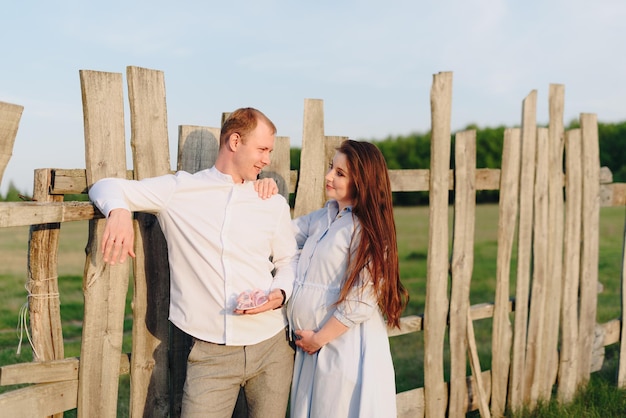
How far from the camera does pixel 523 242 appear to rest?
15.8 feet

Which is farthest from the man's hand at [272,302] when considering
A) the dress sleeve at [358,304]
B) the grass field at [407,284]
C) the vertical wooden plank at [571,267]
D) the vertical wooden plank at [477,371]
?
the vertical wooden plank at [571,267]

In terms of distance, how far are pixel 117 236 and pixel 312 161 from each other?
1410 millimetres

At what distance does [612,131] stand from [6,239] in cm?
2023

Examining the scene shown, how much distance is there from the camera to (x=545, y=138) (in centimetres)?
486

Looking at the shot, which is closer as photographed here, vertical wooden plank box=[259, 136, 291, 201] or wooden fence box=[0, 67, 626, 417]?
wooden fence box=[0, 67, 626, 417]

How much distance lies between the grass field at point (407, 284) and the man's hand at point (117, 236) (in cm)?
268

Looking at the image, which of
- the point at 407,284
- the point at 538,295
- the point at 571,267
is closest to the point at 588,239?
the point at 571,267

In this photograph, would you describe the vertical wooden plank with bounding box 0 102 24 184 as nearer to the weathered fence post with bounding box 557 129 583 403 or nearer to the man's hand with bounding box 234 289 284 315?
the man's hand with bounding box 234 289 284 315

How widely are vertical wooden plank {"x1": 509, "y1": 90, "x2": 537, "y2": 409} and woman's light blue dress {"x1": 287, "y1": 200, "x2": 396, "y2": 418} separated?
212 cm

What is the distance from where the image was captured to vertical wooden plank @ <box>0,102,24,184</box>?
102 inches

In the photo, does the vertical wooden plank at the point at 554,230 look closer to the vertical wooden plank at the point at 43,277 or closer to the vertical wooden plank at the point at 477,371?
the vertical wooden plank at the point at 477,371

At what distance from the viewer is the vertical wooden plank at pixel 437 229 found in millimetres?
4129

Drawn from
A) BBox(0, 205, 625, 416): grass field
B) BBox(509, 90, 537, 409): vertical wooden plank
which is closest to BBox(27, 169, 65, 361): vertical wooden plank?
BBox(0, 205, 625, 416): grass field

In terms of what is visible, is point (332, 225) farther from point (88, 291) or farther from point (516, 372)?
point (516, 372)
